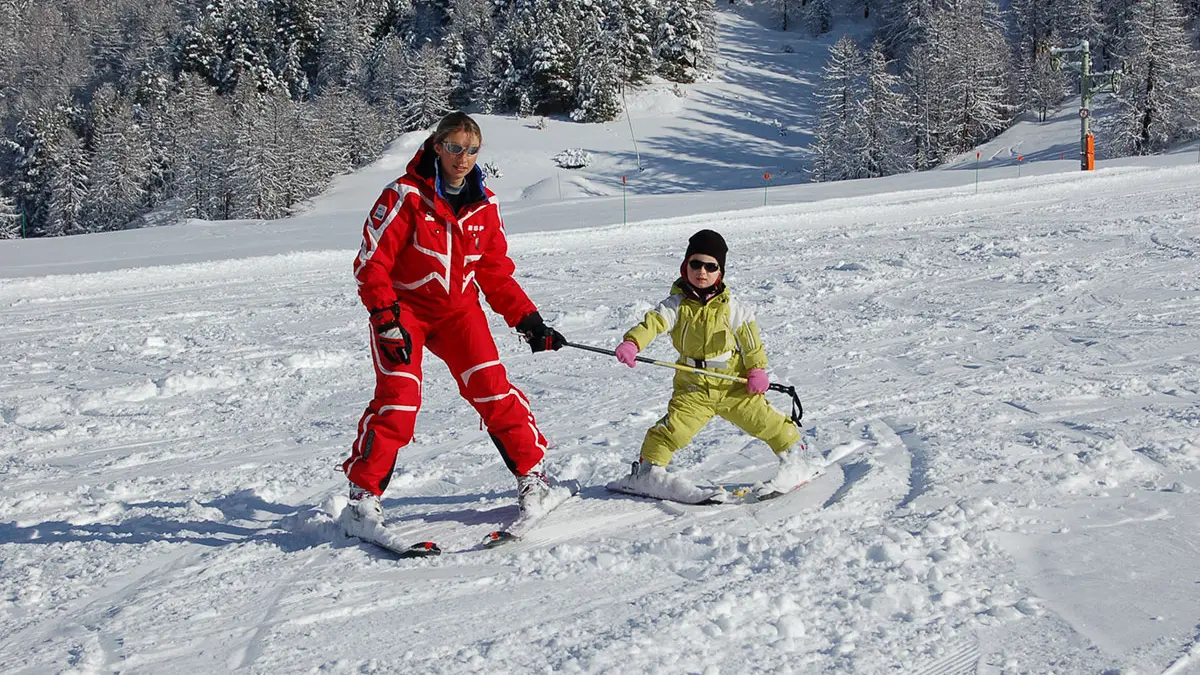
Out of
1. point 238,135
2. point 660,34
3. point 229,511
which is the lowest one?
point 229,511

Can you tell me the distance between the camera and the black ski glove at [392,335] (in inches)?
152

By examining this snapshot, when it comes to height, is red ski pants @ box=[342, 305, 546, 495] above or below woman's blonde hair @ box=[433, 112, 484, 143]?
below

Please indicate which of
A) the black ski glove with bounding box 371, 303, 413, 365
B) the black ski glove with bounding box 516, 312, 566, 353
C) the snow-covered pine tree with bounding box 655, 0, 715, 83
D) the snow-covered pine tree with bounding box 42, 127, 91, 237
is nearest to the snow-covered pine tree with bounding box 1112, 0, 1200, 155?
the snow-covered pine tree with bounding box 655, 0, 715, 83

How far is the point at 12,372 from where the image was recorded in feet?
27.6

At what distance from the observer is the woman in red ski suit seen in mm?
3965

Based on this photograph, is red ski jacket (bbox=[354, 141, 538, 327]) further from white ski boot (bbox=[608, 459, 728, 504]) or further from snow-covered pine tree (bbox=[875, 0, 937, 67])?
snow-covered pine tree (bbox=[875, 0, 937, 67])

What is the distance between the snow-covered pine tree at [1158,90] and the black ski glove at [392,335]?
4905 cm

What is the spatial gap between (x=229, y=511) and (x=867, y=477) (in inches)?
122

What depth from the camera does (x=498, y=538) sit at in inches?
158

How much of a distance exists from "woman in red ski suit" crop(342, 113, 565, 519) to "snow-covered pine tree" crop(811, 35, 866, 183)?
165 feet

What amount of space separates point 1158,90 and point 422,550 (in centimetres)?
5051

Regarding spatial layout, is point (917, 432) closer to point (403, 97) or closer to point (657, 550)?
point (657, 550)

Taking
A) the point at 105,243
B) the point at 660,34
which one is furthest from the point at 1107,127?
the point at 105,243

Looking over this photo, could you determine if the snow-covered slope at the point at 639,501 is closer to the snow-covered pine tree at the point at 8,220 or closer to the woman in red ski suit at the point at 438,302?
the woman in red ski suit at the point at 438,302
